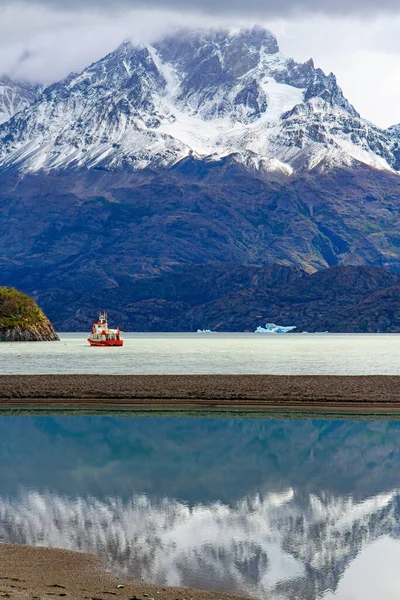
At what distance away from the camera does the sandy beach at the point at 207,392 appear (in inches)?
2355

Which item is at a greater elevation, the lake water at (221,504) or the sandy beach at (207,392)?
the sandy beach at (207,392)

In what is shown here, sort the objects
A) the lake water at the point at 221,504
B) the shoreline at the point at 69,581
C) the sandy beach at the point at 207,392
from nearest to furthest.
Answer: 1. the shoreline at the point at 69,581
2. the lake water at the point at 221,504
3. the sandy beach at the point at 207,392

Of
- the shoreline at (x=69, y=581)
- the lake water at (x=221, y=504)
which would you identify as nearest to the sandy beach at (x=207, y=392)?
the lake water at (x=221, y=504)

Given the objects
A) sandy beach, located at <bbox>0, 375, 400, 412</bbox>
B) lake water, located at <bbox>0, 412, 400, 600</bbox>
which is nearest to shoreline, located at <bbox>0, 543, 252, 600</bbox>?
lake water, located at <bbox>0, 412, 400, 600</bbox>

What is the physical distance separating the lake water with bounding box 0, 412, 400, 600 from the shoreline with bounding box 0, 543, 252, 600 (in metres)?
0.69

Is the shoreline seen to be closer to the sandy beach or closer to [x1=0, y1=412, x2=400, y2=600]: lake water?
[x1=0, y1=412, x2=400, y2=600]: lake water

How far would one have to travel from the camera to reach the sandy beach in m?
A: 59.8

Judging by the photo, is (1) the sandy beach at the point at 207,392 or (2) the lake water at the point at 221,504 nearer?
(2) the lake water at the point at 221,504

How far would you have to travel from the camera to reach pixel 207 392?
215 ft

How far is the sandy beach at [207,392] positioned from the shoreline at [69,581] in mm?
35049

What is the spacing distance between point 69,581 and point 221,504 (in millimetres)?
9103

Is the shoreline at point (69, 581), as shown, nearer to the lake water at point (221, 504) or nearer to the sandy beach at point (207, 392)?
the lake water at point (221, 504)

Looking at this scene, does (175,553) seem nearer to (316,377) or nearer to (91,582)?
(91,582)

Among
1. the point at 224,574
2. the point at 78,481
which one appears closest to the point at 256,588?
the point at 224,574
